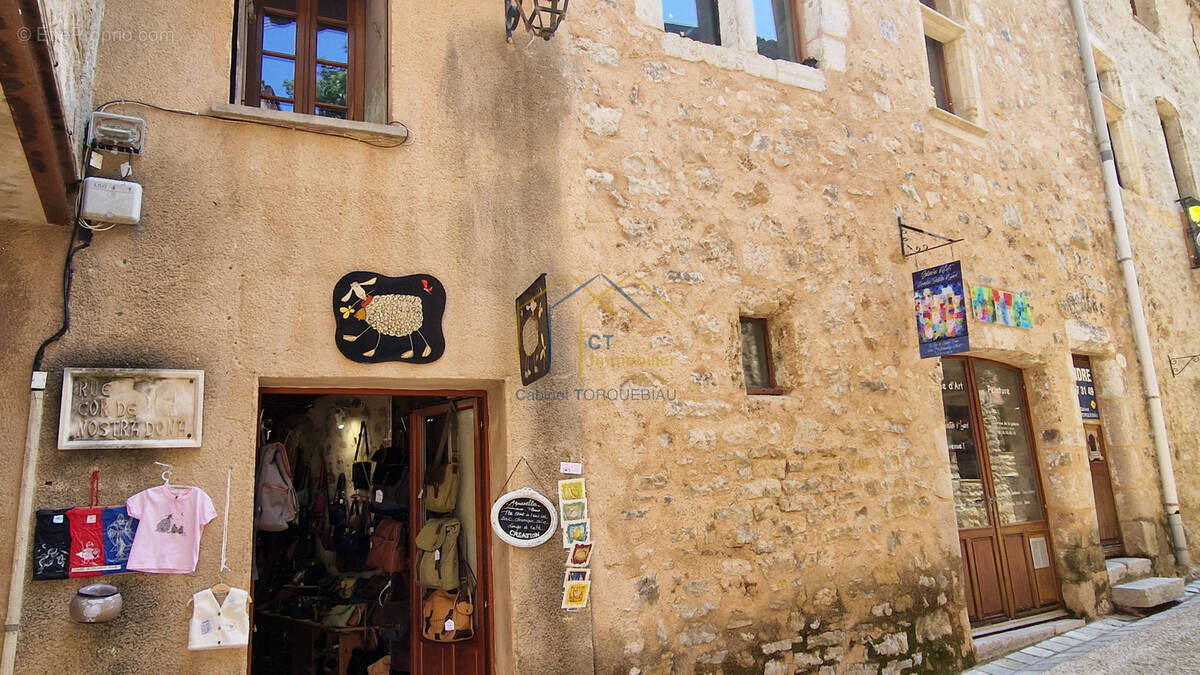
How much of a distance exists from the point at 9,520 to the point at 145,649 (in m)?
0.75

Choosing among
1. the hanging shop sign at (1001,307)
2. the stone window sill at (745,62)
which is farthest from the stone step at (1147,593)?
the stone window sill at (745,62)

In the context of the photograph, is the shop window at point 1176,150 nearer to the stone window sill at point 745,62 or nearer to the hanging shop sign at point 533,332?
the stone window sill at point 745,62

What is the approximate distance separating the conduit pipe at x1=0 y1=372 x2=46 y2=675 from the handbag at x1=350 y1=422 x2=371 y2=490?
3.29 metres

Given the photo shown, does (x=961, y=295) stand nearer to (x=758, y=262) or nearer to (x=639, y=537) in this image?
(x=758, y=262)

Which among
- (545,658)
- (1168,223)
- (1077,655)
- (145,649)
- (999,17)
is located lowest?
(1077,655)

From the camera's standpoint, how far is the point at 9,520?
3.03m

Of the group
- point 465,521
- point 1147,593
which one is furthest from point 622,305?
point 1147,593

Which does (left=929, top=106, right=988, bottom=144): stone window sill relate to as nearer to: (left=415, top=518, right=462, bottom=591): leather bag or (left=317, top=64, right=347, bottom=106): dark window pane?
(left=317, top=64, right=347, bottom=106): dark window pane

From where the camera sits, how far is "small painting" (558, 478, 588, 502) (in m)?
4.01

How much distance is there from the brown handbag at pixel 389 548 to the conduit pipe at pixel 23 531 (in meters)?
2.47

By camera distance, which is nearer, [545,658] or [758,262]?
[545,658]

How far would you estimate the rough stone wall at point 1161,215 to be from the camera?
7801mm

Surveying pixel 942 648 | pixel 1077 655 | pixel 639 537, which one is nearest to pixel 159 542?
pixel 639 537
